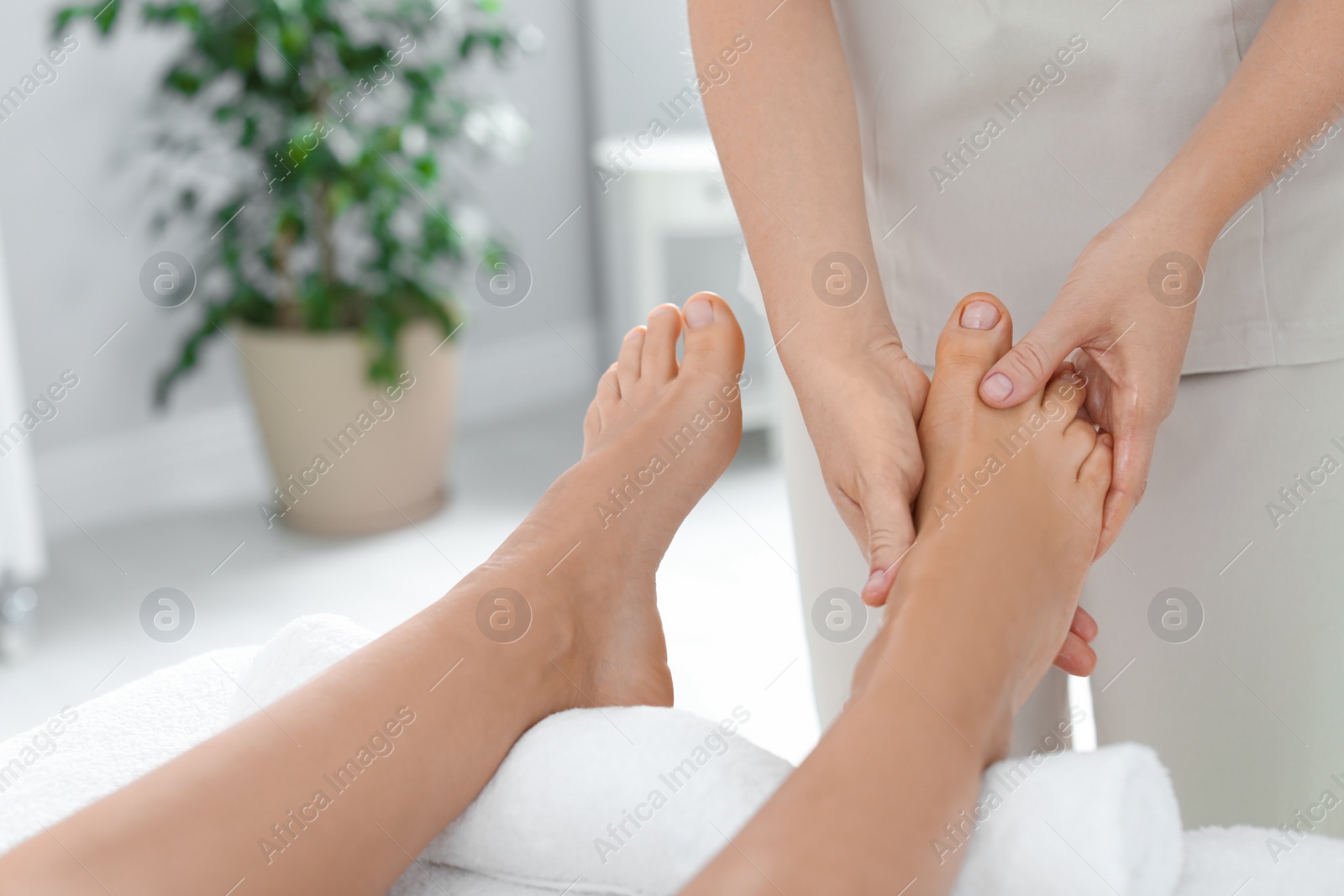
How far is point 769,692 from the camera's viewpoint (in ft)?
6.19

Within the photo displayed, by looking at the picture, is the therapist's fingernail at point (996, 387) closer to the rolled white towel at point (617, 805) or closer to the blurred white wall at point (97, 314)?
the rolled white towel at point (617, 805)

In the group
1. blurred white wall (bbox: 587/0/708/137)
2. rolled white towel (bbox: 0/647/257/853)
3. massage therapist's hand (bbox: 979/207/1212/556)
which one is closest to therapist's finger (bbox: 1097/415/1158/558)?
massage therapist's hand (bbox: 979/207/1212/556)

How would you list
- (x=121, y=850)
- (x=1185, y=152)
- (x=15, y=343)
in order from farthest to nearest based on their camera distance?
1. (x=15, y=343)
2. (x=1185, y=152)
3. (x=121, y=850)

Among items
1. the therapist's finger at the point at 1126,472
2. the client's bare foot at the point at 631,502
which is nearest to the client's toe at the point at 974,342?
the therapist's finger at the point at 1126,472

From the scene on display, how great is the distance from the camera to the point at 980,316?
85 cm

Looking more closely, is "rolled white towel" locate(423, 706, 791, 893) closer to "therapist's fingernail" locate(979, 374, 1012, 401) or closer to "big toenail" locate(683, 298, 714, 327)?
"therapist's fingernail" locate(979, 374, 1012, 401)

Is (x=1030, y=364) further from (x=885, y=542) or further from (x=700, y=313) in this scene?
(x=700, y=313)

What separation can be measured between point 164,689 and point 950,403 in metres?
0.62

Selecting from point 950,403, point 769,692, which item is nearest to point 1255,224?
point 950,403

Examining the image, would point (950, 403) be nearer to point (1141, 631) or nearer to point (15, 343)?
point (1141, 631)

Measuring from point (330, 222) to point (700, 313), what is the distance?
54.0 inches

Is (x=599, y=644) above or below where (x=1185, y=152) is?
below

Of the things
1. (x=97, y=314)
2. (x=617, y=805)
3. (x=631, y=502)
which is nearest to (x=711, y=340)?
(x=631, y=502)

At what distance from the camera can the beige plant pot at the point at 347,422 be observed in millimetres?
2307
